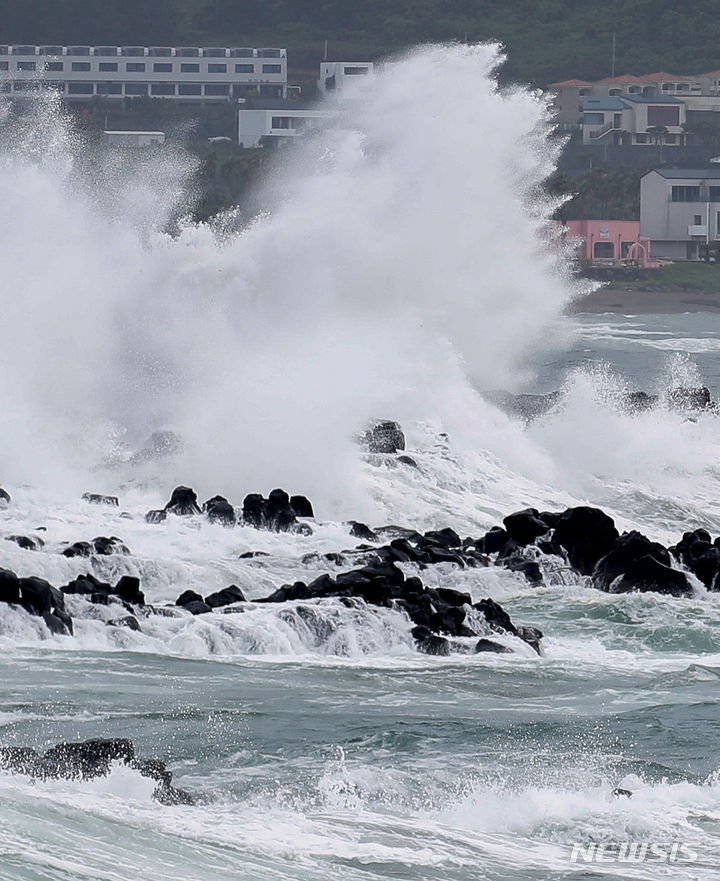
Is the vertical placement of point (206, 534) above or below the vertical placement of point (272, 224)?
below

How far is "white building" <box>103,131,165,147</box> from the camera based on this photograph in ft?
352

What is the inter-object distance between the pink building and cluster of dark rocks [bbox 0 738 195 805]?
76.5 m

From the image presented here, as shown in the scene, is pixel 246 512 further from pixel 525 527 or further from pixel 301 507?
pixel 525 527

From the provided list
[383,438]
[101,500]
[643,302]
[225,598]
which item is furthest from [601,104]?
[225,598]

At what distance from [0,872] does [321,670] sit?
5.60m

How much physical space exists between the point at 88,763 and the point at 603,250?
7848cm

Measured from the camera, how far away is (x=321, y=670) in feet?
48.3

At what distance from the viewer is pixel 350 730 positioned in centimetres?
1270

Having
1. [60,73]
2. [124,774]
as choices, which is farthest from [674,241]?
[124,774]

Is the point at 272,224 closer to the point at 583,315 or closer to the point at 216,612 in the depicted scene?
the point at 216,612

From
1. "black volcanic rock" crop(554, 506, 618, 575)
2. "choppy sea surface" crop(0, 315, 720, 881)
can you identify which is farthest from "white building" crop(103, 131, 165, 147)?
"choppy sea surface" crop(0, 315, 720, 881)

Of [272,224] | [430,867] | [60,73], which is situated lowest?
[430,867]

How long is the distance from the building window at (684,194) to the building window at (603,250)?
4741 millimetres

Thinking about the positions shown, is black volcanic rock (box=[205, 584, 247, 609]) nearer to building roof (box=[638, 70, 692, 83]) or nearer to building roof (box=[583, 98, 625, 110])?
building roof (box=[583, 98, 625, 110])
